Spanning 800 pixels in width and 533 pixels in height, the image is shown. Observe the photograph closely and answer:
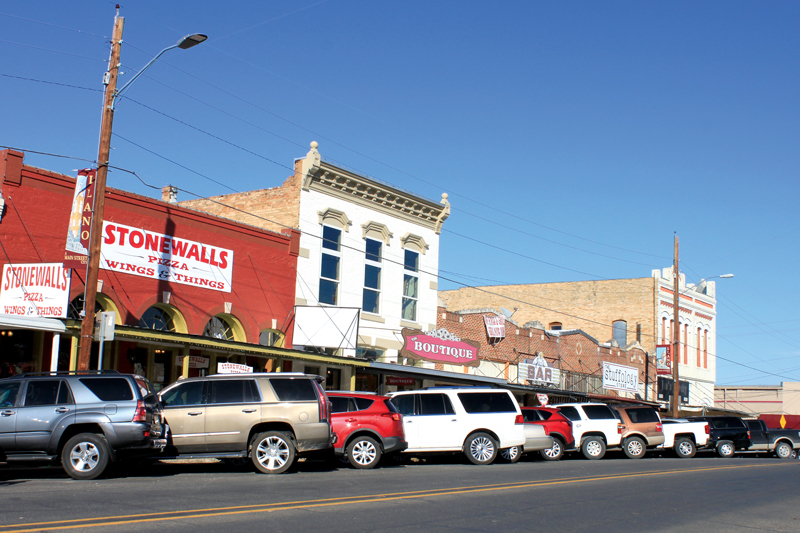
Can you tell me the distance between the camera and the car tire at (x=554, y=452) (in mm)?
21875

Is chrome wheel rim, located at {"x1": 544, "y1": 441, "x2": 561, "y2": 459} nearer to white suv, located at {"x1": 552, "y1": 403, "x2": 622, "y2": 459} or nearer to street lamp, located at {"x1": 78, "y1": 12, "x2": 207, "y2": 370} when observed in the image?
white suv, located at {"x1": 552, "y1": 403, "x2": 622, "y2": 459}

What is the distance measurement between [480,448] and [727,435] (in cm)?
1369

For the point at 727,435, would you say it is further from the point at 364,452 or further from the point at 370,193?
the point at 364,452

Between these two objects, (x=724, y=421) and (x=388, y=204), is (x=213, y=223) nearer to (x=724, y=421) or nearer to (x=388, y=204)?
(x=388, y=204)

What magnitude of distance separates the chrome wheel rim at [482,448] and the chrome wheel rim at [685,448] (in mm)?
10727

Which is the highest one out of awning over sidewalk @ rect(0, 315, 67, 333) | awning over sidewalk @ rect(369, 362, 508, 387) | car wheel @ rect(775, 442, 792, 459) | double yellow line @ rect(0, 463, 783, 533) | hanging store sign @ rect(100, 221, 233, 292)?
hanging store sign @ rect(100, 221, 233, 292)

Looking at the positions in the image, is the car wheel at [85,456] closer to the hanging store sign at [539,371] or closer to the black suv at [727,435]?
the black suv at [727,435]

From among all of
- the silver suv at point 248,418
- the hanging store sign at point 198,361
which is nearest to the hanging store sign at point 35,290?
the silver suv at point 248,418

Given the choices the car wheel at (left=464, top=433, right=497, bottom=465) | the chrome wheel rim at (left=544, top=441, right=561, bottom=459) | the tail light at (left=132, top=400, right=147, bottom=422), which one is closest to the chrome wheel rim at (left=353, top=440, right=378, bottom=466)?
the car wheel at (left=464, top=433, right=497, bottom=465)

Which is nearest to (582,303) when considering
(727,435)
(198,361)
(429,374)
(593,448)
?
(727,435)

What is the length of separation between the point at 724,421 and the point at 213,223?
18.8 meters

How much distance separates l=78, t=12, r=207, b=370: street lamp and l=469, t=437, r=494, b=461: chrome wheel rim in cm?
857

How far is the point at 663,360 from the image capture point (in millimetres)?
48500

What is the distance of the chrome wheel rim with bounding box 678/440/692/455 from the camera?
26.4 meters
